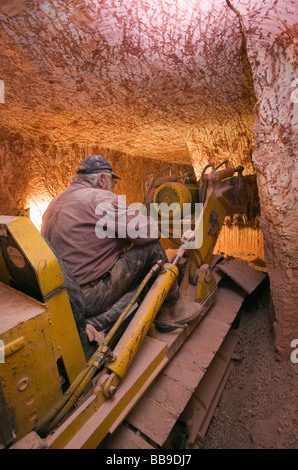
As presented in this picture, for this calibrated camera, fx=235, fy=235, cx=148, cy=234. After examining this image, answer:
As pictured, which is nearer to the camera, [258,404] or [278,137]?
[278,137]

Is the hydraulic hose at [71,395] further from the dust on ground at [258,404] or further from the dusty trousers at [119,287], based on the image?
the dust on ground at [258,404]

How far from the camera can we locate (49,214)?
172 cm

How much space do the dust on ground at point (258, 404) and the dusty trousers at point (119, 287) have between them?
1.03 meters

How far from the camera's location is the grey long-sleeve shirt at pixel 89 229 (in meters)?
1.57

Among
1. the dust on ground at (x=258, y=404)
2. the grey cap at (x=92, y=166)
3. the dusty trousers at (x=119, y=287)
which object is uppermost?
the grey cap at (x=92, y=166)

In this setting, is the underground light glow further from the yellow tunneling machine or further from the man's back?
the yellow tunneling machine

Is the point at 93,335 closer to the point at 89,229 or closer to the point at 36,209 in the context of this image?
the point at 89,229

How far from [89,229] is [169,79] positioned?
1.80 m

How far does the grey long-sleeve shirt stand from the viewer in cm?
157

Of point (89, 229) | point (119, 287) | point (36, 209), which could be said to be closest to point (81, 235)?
point (89, 229)

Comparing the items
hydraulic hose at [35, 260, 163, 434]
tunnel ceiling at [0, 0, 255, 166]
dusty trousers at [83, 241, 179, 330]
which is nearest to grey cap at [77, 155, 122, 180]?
dusty trousers at [83, 241, 179, 330]

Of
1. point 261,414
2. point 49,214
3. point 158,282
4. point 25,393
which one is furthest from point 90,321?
point 261,414

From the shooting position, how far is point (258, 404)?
6.24ft

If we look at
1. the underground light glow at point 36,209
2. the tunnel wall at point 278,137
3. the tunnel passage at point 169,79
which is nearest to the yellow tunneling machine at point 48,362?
the tunnel wall at point 278,137
